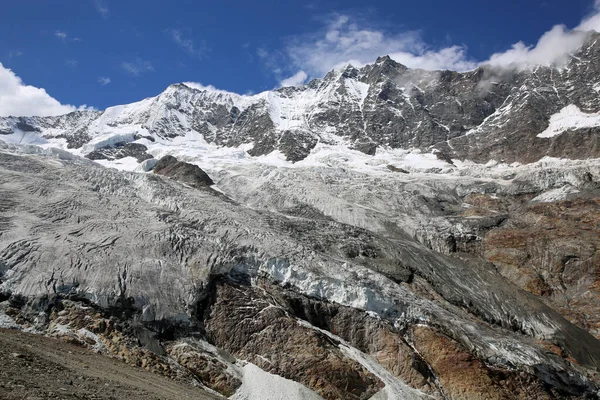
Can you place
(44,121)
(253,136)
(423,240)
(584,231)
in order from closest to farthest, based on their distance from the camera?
1. (584,231)
2. (423,240)
3. (253,136)
4. (44,121)

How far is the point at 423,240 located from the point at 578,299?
15447 millimetres

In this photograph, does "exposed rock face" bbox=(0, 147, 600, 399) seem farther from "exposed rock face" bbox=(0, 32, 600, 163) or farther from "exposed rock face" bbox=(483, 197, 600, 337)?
"exposed rock face" bbox=(0, 32, 600, 163)

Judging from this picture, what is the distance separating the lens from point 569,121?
5261 inches

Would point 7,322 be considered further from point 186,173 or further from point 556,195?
point 556,195

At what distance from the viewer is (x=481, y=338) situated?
102 feet

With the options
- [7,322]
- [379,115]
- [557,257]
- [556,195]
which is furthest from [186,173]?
[379,115]

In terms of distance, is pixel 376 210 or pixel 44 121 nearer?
pixel 376 210

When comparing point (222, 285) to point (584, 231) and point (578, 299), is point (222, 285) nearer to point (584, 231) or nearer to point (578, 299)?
point (578, 299)

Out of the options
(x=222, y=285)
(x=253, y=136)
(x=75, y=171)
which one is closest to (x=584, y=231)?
(x=222, y=285)

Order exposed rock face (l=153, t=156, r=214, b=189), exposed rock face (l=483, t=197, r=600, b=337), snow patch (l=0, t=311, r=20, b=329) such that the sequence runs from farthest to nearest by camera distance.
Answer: exposed rock face (l=153, t=156, r=214, b=189) < exposed rock face (l=483, t=197, r=600, b=337) < snow patch (l=0, t=311, r=20, b=329)

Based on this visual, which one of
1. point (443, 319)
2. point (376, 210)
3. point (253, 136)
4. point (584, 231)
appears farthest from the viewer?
point (253, 136)

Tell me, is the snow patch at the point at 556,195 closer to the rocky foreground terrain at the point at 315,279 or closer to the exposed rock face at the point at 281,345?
the rocky foreground terrain at the point at 315,279

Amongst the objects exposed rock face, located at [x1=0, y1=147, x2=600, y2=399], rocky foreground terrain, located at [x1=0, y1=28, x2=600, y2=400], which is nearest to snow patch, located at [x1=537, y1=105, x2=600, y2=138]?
rocky foreground terrain, located at [x1=0, y1=28, x2=600, y2=400]

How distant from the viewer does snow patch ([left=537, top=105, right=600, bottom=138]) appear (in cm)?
12706
